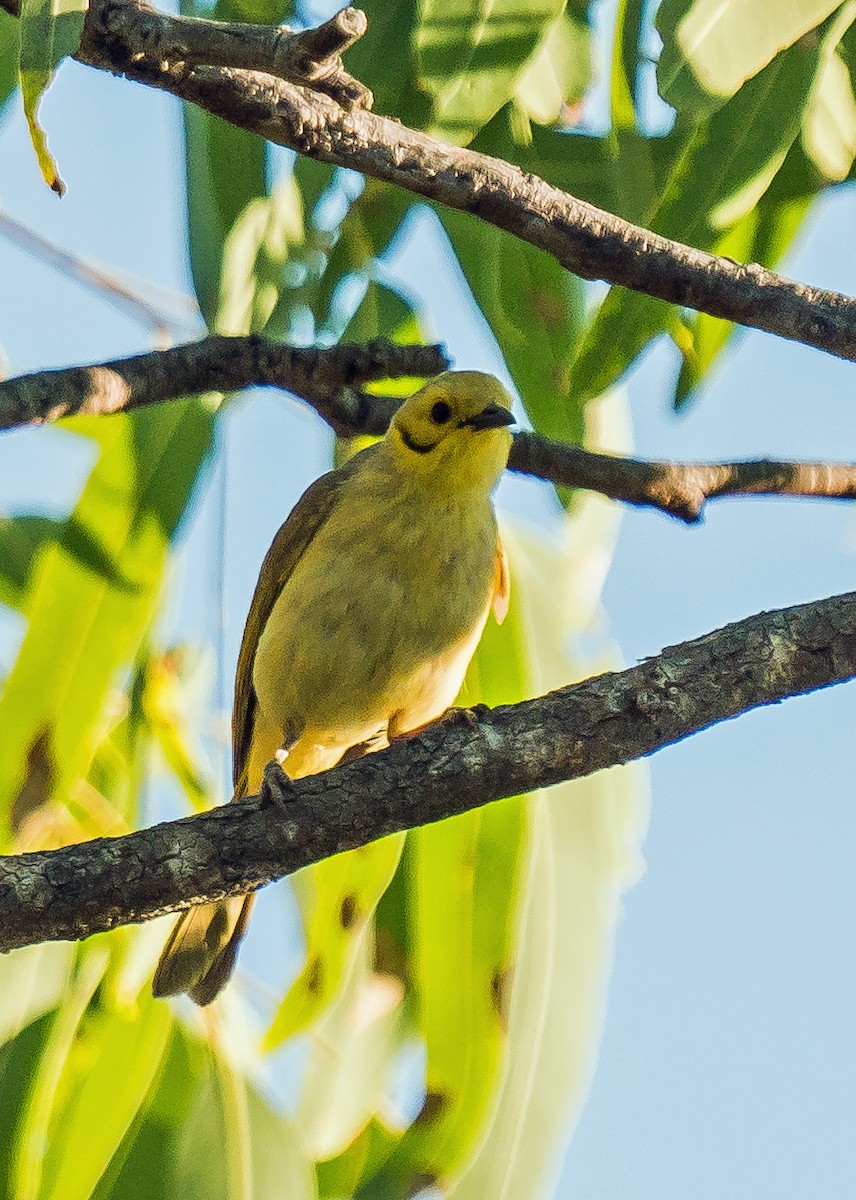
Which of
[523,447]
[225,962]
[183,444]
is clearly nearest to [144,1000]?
[225,962]

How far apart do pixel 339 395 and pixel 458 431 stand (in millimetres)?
730

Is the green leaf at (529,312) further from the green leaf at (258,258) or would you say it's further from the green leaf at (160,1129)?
the green leaf at (160,1129)

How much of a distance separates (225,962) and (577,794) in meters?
1.00

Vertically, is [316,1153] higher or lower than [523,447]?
lower

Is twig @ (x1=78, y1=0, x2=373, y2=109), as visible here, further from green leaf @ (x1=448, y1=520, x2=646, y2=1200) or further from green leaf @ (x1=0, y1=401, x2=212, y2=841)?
green leaf @ (x1=448, y1=520, x2=646, y2=1200)

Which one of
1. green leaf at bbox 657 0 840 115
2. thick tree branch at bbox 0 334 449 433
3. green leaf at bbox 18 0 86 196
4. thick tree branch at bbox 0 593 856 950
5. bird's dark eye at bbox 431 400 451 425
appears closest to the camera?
green leaf at bbox 18 0 86 196

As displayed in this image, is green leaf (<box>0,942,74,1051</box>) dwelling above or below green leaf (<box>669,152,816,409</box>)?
below

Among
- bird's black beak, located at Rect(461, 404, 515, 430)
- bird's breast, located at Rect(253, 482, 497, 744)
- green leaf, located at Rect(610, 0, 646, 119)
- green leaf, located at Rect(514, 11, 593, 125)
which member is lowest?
bird's breast, located at Rect(253, 482, 497, 744)

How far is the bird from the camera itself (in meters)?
3.84

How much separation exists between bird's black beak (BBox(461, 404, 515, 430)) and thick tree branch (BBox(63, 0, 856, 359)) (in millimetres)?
1102

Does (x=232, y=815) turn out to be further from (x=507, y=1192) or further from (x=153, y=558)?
(x=507, y=1192)

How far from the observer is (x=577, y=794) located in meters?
4.05

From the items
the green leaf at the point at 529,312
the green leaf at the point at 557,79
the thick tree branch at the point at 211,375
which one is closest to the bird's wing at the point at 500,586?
the green leaf at the point at 529,312

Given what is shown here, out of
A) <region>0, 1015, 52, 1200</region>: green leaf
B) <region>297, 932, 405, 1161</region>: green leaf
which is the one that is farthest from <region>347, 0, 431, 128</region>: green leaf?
<region>0, 1015, 52, 1200</region>: green leaf
